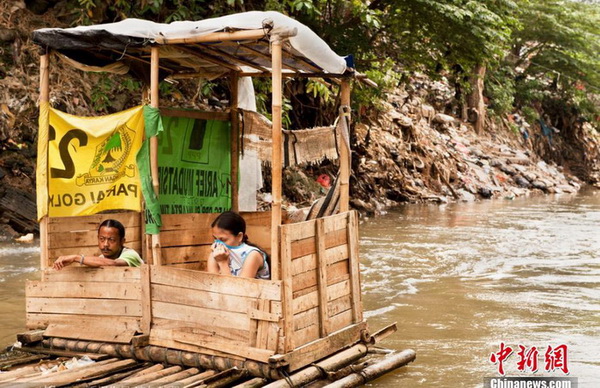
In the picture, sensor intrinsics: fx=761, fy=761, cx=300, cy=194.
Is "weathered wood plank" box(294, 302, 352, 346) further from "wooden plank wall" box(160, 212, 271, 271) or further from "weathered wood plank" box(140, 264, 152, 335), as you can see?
"wooden plank wall" box(160, 212, 271, 271)

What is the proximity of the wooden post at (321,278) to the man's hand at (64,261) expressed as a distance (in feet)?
5.78

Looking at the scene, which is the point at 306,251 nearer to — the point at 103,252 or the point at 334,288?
the point at 334,288

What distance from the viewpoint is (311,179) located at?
17.3m

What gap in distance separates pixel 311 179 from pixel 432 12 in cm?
454

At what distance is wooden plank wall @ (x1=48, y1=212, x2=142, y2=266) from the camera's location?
235 inches

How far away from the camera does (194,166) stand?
6.74 meters

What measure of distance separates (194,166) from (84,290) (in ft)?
5.19

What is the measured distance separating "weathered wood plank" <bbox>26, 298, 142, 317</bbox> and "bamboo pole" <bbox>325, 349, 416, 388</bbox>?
154 cm

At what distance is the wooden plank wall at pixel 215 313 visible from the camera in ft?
16.1

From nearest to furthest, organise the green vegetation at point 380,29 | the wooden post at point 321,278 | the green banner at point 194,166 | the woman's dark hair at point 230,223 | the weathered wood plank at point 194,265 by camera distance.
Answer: the wooden post at point 321,278, the woman's dark hair at point 230,223, the green banner at point 194,166, the weathered wood plank at point 194,265, the green vegetation at point 380,29

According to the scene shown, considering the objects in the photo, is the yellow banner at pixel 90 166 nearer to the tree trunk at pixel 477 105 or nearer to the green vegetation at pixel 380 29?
the green vegetation at pixel 380 29

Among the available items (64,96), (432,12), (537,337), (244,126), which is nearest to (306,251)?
(244,126)

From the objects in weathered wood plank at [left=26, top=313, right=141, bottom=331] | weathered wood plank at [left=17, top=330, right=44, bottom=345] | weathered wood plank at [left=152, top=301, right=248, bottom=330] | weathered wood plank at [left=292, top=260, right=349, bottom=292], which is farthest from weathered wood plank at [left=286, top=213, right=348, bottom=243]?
weathered wood plank at [left=17, top=330, right=44, bottom=345]

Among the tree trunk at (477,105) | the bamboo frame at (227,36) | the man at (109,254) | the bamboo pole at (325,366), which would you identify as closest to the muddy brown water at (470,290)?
the bamboo pole at (325,366)
